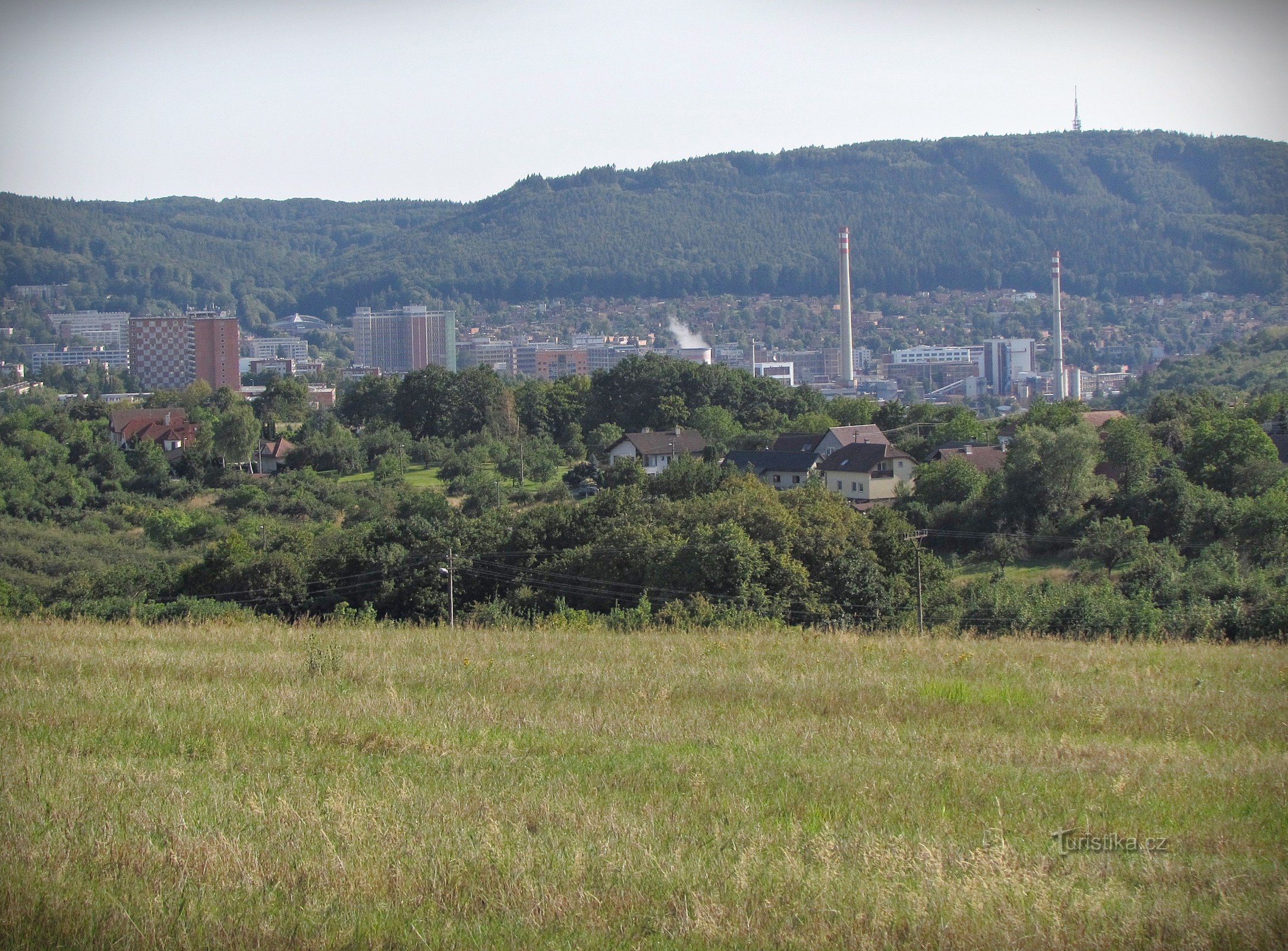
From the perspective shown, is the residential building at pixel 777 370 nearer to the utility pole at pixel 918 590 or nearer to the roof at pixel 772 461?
the roof at pixel 772 461

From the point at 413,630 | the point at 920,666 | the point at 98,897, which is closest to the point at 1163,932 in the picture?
the point at 98,897

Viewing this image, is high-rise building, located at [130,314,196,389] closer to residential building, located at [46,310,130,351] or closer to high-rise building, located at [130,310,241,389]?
high-rise building, located at [130,310,241,389]

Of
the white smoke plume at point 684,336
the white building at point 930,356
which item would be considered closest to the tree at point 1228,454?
the white building at point 930,356

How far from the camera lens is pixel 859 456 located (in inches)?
1513

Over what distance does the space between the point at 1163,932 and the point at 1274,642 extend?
7.84 meters

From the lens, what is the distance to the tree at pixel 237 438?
4597cm

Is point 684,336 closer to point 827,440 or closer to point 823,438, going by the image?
point 823,438

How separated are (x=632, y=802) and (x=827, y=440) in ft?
126

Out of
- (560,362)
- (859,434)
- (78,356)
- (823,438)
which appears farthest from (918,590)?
(78,356)

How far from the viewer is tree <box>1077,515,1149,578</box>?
24406mm

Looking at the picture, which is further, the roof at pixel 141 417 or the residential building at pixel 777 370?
the residential building at pixel 777 370

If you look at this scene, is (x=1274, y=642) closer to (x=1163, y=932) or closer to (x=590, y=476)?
(x=1163, y=932)

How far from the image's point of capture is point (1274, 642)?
10141 millimetres

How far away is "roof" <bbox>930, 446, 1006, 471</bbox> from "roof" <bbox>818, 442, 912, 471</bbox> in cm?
138
